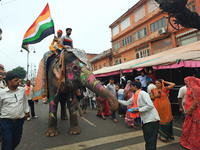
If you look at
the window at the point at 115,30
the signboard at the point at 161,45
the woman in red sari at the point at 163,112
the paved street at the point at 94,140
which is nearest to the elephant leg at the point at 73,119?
the paved street at the point at 94,140

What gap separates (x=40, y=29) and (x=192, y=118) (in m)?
5.22

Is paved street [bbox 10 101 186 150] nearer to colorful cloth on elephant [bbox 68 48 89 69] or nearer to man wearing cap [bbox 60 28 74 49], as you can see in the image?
colorful cloth on elephant [bbox 68 48 89 69]

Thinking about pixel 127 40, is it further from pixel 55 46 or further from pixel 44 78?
pixel 44 78

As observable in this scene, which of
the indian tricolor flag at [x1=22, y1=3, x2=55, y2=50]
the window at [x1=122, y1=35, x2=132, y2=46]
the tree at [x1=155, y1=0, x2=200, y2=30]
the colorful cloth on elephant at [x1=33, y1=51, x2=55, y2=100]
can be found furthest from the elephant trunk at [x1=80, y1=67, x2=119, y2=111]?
the window at [x1=122, y1=35, x2=132, y2=46]

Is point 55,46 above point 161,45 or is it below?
below

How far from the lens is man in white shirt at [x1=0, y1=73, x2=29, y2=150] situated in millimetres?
2436

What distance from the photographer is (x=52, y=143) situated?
3.60 metres

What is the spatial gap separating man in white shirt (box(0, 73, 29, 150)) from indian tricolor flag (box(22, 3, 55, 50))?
2562mm

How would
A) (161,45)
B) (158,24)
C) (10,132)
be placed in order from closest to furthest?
(10,132), (161,45), (158,24)

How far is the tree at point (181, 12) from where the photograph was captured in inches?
137

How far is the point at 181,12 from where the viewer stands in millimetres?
3570

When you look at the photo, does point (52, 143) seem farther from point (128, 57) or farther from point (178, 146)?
point (128, 57)

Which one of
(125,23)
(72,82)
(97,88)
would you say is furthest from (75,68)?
(125,23)

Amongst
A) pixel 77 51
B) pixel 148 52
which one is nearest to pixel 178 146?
pixel 77 51
